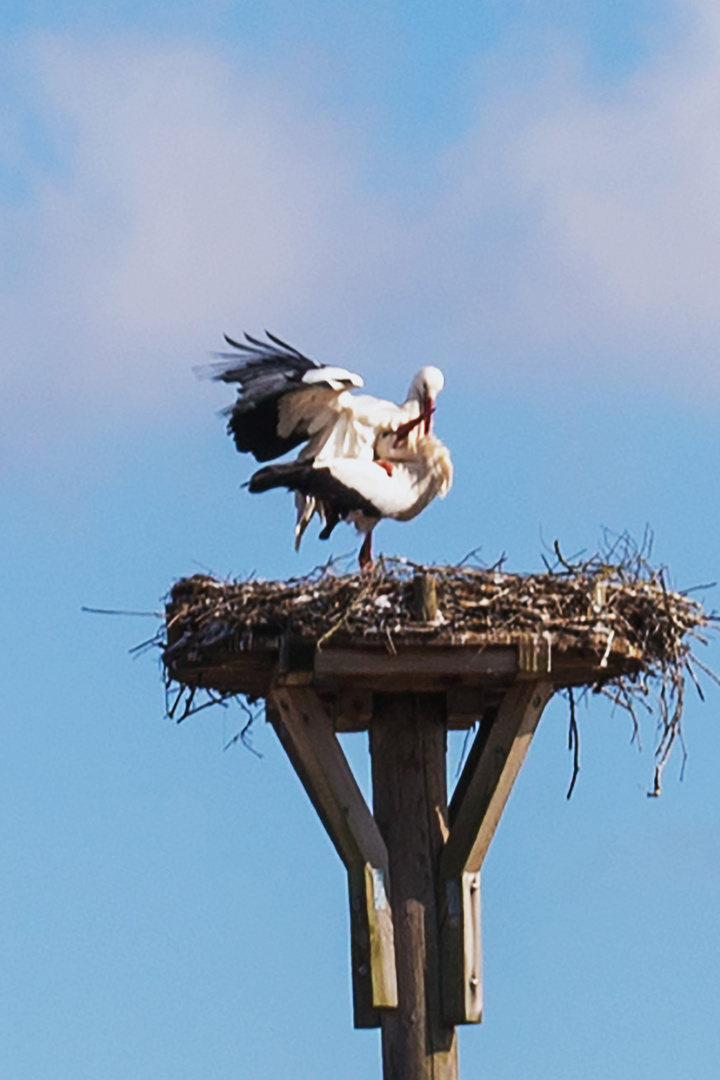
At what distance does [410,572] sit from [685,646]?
1134mm

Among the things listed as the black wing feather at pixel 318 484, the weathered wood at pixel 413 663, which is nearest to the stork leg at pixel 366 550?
the black wing feather at pixel 318 484

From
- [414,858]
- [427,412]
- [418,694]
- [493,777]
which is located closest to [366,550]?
[427,412]

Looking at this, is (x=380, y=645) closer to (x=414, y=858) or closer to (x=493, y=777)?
(x=493, y=777)

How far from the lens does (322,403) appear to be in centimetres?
1098

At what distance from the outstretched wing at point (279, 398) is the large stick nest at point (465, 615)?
1.68 m

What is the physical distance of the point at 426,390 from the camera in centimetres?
1152

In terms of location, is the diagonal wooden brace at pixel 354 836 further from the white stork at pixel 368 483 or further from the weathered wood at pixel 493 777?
the white stork at pixel 368 483

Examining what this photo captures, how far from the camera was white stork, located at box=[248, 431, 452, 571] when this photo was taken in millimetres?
10836

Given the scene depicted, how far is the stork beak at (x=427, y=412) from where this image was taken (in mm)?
11391

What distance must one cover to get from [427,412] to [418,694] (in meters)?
2.92

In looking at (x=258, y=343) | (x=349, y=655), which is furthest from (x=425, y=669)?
(x=258, y=343)

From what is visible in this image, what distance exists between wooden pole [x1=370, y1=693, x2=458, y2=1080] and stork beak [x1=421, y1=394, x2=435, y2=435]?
2.80 m

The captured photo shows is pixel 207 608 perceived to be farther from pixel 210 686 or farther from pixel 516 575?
pixel 516 575

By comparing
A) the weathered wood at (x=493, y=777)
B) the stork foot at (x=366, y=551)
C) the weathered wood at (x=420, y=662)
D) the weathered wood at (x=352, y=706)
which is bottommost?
the weathered wood at (x=493, y=777)
